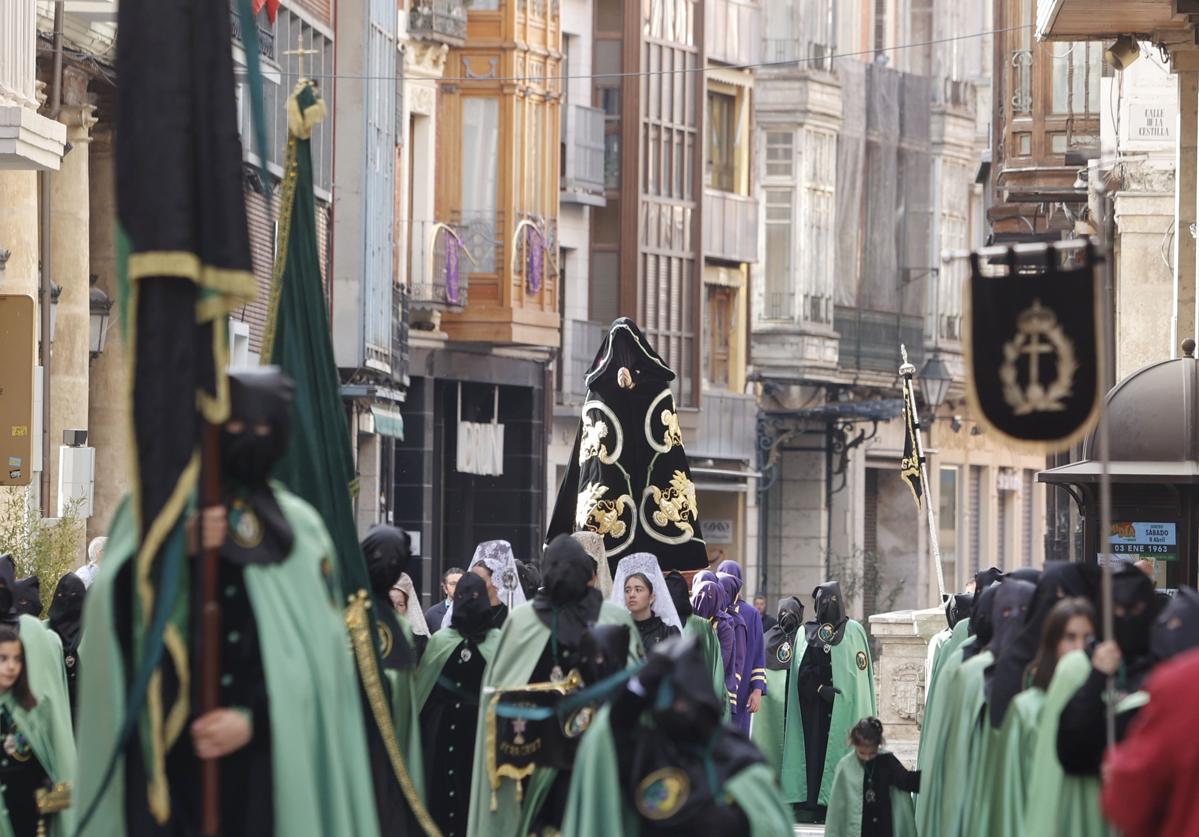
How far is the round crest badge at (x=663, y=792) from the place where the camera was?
33.3ft

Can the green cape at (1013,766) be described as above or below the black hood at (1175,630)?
below

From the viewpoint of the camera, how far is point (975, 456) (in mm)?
67438

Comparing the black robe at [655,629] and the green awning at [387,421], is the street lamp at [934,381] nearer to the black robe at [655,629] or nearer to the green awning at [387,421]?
A: the green awning at [387,421]

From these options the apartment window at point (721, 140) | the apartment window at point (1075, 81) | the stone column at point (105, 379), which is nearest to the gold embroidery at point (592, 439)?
the stone column at point (105, 379)

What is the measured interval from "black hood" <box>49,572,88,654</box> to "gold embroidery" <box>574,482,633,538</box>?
4297mm

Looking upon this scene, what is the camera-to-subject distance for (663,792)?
33.4 ft

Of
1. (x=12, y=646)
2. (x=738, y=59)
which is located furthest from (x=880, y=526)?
(x=12, y=646)

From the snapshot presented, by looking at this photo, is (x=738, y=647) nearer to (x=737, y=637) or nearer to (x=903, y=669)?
(x=737, y=637)

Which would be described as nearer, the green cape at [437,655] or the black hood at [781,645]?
the green cape at [437,655]

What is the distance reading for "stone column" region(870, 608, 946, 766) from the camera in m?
28.9

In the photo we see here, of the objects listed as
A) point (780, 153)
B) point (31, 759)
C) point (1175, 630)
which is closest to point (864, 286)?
point (780, 153)

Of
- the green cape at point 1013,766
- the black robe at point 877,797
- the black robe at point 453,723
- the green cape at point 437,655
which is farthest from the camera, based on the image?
the black robe at point 877,797

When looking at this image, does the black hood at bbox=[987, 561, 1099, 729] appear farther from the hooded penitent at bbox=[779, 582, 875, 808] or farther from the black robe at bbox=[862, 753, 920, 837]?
the hooded penitent at bbox=[779, 582, 875, 808]

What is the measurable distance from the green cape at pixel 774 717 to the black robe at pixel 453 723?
1078 centimetres
